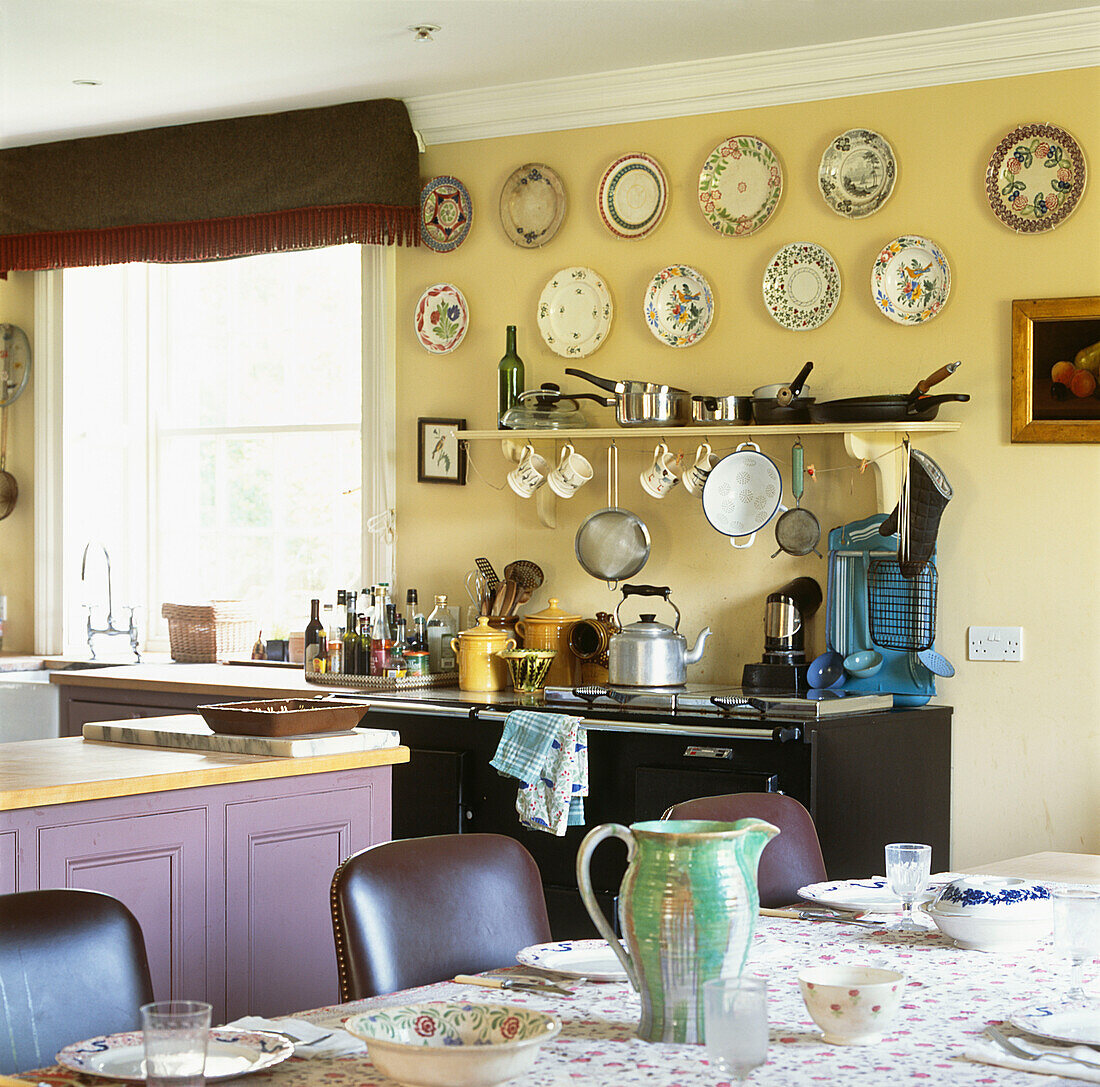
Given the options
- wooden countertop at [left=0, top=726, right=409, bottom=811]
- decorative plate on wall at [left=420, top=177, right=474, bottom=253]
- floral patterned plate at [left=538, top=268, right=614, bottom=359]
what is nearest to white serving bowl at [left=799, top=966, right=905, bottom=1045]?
wooden countertop at [left=0, top=726, right=409, bottom=811]

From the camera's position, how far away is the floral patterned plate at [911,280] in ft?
13.3

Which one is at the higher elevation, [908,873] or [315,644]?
[315,644]

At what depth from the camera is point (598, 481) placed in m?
4.58

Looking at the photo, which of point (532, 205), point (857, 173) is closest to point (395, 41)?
point (532, 205)

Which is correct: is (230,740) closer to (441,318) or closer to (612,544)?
(612,544)

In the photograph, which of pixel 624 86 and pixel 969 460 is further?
pixel 624 86

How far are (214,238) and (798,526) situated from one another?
2.34 metres

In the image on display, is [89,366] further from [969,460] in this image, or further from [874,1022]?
[874,1022]

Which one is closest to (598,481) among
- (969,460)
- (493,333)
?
(493,333)

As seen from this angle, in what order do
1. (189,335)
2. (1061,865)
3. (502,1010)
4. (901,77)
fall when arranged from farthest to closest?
1. (189,335)
2. (901,77)
3. (1061,865)
4. (502,1010)

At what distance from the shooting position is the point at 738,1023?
129 cm

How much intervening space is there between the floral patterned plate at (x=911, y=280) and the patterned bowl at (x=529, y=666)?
4.50ft

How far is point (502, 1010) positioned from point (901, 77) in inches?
132

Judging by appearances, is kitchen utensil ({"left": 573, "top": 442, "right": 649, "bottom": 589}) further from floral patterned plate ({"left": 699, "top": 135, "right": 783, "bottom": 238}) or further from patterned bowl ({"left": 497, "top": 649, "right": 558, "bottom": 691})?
floral patterned plate ({"left": 699, "top": 135, "right": 783, "bottom": 238})
